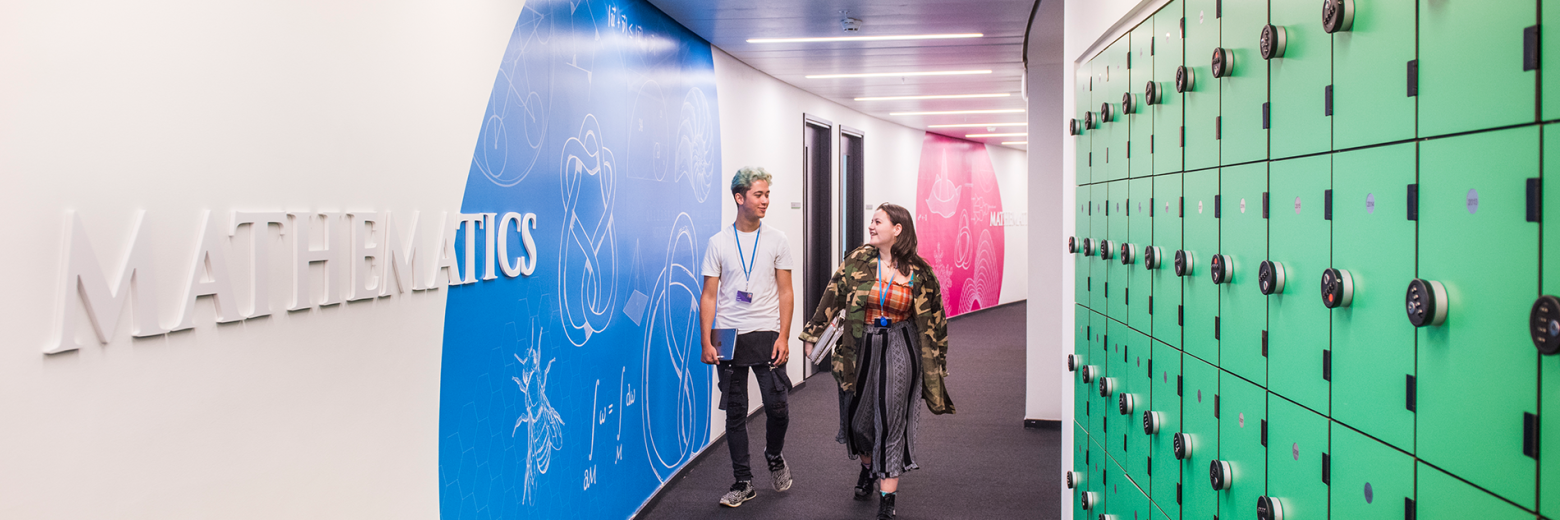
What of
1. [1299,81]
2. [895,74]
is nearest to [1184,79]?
[1299,81]

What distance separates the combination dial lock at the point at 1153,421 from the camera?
2.45 m

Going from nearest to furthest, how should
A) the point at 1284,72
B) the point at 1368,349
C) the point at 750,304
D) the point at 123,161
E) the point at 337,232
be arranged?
the point at 1368,349 < the point at 123,161 < the point at 1284,72 < the point at 337,232 < the point at 750,304

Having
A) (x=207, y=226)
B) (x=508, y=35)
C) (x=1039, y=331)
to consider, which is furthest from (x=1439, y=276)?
(x=1039, y=331)

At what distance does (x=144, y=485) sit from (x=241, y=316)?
12.8 inches

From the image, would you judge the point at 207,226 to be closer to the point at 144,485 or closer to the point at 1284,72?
the point at 144,485

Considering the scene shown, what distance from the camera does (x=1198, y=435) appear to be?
7.09 feet

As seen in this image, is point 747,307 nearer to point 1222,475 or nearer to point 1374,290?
point 1222,475

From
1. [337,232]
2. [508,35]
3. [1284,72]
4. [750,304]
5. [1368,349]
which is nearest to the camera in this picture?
[1368,349]

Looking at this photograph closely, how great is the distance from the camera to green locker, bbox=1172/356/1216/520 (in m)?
2.07

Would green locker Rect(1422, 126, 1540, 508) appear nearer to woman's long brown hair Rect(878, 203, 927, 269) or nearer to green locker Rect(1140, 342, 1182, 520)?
green locker Rect(1140, 342, 1182, 520)

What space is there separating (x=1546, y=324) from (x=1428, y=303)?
198 mm

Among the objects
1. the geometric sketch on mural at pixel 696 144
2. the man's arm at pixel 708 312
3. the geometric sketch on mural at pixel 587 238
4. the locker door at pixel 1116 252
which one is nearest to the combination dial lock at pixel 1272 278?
the locker door at pixel 1116 252

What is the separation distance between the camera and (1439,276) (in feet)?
3.92

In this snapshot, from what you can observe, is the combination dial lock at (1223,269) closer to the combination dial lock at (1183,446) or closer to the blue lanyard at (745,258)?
the combination dial lock at (1183,446)
